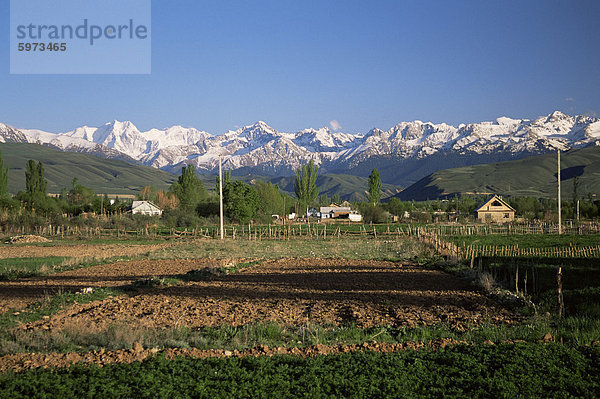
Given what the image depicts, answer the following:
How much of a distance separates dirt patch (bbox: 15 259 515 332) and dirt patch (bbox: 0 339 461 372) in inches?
73.3

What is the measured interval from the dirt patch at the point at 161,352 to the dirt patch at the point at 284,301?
1.86 meters

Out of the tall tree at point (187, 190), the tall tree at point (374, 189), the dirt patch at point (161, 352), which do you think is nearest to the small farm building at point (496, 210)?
the tall tree at point (374, 189)

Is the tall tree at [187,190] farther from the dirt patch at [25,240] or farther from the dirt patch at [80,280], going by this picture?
the dirt patch at [80,280]

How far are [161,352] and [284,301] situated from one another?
608cm

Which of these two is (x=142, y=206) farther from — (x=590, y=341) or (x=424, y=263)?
(x=590, y=341)

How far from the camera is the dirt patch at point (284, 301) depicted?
1113 centimetres

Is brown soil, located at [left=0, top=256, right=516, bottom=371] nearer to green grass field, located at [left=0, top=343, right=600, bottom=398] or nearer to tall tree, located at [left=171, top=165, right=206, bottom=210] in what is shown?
green grass field, located at [left=0, top=343, right=600, bottom=398]

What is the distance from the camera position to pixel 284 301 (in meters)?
13.9

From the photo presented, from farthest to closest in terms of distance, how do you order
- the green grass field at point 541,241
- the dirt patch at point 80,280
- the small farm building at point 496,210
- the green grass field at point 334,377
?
the small farm building at point 496,210 < the green grass field at point 541,241 < the dirt patch at point 80,280 < the green grass field at point 334,377

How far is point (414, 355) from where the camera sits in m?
8.09

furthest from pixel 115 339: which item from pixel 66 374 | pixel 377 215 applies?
pixel 377 215

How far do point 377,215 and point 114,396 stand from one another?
9186cm

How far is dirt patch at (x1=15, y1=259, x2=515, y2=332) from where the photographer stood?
11.1m

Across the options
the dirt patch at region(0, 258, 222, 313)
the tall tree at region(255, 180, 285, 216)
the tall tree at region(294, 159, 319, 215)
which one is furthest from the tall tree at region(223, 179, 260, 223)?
the dirt patch at region(0, 258, 222, 313)
